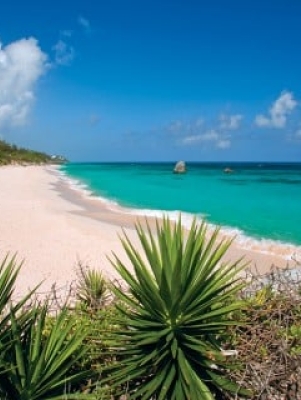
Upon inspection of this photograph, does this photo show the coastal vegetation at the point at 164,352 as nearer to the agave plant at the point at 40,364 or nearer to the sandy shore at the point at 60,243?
the agave plant at the point at 40,364

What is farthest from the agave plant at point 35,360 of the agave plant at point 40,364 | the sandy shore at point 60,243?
the sandy shore at point 60,243

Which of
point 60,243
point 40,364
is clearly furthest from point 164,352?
point 60,243

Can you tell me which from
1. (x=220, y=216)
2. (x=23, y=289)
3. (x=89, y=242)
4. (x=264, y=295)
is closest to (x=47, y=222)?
(x=89, y=242)

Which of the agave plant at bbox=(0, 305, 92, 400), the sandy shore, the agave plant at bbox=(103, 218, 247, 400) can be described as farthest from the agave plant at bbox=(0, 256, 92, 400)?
the sandy shore

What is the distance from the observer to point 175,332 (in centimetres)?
276

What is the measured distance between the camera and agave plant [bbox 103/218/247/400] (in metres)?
2.70

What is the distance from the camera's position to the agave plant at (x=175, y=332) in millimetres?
2695

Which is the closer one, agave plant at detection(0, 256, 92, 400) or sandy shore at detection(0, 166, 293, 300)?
agave plant at detection(0, 256, 92, 400)

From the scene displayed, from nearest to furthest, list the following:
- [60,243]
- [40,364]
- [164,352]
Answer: [40,364], [164,352], [60,243]

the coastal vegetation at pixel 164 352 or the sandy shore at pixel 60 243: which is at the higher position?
the coastal vegetation at pixel 164 352

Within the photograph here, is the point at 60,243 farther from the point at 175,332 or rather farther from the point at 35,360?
the point at 175,332

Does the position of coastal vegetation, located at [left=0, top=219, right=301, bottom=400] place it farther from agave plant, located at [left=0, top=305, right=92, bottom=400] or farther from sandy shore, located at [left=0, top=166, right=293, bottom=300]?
sandy shore, located at [left=0, top=166, right=293, bottom=300]

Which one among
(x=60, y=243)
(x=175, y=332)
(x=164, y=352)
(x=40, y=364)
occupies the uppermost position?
(x=175, y=332)

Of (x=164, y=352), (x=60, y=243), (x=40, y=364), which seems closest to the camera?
(x=40, y=364)
